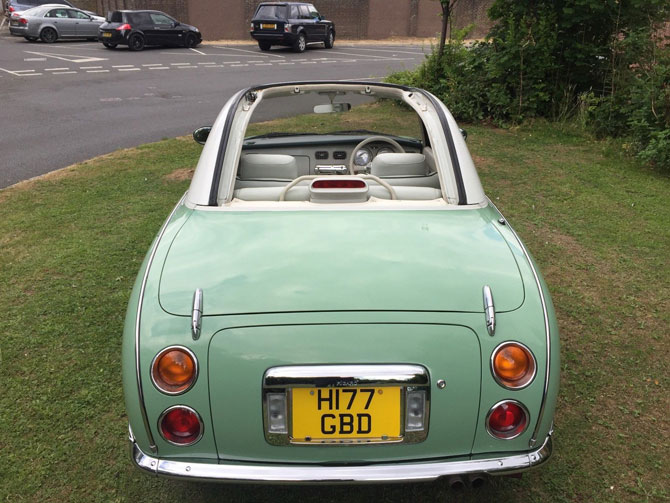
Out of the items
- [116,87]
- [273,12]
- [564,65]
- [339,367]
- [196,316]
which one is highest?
[273,12]

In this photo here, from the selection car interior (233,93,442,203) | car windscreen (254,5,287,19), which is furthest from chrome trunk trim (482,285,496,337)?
car windscreen (254,5,287,19)

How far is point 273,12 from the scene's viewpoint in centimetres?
2217

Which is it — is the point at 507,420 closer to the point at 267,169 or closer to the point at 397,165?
the point at 397,165

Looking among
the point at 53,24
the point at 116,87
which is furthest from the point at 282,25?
the point at 116,87

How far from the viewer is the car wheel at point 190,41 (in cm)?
2285

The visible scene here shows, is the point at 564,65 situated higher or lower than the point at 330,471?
higher

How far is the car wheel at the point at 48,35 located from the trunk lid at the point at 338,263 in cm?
2359

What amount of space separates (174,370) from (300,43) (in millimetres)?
22218

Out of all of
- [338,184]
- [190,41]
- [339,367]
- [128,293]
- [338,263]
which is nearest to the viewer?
[339,367]

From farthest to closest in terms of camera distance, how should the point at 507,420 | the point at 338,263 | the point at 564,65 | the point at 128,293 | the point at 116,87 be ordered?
the point at 116,87
the point at 564,65
the point at 128,293
the point at 338,263
the point at 507,420

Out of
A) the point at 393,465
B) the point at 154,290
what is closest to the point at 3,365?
the point at 154,290

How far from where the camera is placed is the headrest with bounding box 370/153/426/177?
3.26 meters

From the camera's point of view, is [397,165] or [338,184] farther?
[397,165]

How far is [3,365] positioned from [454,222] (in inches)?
99.4
